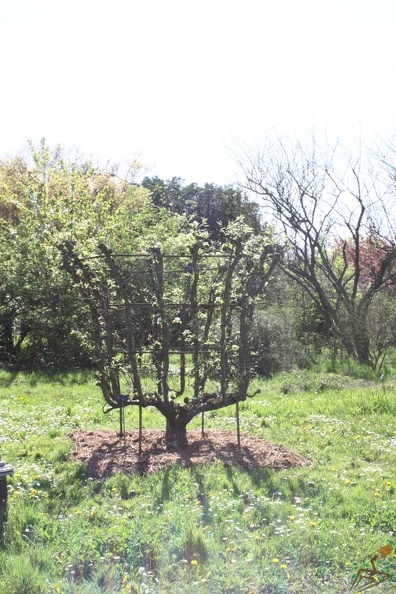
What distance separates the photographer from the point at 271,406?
343 inches

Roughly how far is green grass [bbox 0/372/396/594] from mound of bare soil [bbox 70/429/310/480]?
0.19 m

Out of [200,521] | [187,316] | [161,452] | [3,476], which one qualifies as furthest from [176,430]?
[3,476]

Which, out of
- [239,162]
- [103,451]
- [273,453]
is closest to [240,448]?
[273,453]

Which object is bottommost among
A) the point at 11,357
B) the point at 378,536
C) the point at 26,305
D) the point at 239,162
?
the point at 378,536

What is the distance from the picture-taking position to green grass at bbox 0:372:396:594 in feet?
10.5

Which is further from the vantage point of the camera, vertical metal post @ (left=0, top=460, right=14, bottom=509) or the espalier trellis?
the espalier trellis

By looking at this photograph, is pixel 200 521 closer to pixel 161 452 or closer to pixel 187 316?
pixel 161 452

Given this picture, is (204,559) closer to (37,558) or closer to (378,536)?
(37,558)

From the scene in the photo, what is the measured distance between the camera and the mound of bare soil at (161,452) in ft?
18.0

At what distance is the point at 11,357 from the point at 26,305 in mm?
1197

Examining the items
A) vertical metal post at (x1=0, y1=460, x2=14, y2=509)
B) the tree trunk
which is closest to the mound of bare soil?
the tree trunk

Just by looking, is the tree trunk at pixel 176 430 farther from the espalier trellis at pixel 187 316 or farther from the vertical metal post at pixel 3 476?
the vertical metal post at pixel 3 476

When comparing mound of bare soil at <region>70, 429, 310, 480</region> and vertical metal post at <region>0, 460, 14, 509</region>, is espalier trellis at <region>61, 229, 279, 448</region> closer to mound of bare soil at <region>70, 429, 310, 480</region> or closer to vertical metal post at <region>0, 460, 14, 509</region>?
mound of bare soil at <region>70, 429, 310, 480</region>

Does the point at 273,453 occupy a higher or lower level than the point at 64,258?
lower
